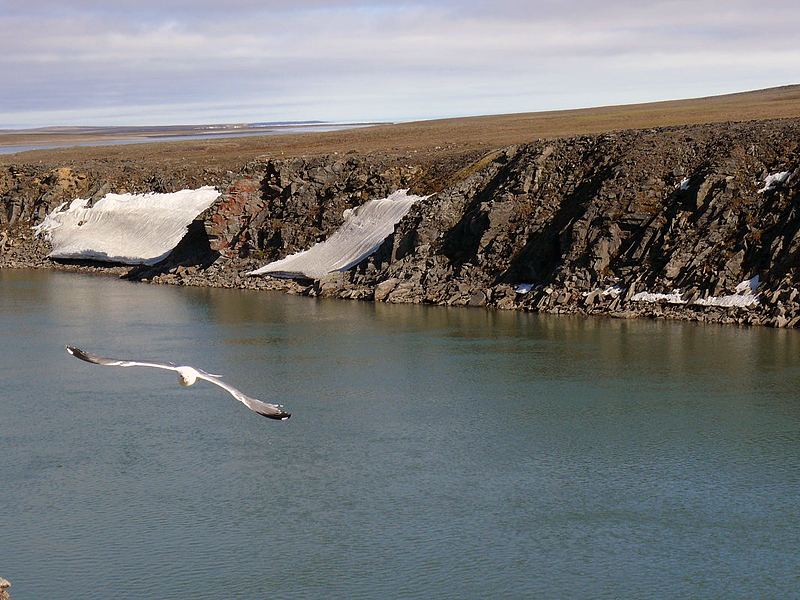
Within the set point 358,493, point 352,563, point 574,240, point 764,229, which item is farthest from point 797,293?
point 352,563

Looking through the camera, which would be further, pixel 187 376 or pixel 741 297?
pixel 741 297

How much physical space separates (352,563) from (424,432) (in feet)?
25.8

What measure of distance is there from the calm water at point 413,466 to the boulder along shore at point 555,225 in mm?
2768

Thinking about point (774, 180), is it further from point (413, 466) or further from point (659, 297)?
point (413, 466)

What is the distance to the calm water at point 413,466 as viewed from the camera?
56.1 ft

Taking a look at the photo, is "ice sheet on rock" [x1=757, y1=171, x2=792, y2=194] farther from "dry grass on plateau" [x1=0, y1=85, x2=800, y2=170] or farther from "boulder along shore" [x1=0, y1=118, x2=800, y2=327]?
"dry grass on plateau" [x1=0, y1=85, x2=800, y2=170]

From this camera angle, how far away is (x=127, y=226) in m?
60.6

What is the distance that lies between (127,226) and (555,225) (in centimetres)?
2863

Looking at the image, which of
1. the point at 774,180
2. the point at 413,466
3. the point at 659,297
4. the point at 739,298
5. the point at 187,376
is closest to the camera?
the point at 187,376

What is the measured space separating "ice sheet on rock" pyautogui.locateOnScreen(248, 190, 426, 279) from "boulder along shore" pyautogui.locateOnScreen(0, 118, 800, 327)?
0.67 meters

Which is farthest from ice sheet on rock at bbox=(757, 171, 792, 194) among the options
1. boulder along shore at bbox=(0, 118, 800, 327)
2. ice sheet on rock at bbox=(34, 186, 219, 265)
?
ice sheet on rock at bbox=(34, 186, 219, 265)

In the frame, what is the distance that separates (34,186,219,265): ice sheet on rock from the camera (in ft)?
191

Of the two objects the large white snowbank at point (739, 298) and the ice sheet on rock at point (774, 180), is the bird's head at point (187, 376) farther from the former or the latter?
the ice sheet on rock at point (774, 180)

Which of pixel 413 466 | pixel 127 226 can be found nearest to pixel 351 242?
pixel 127 226
